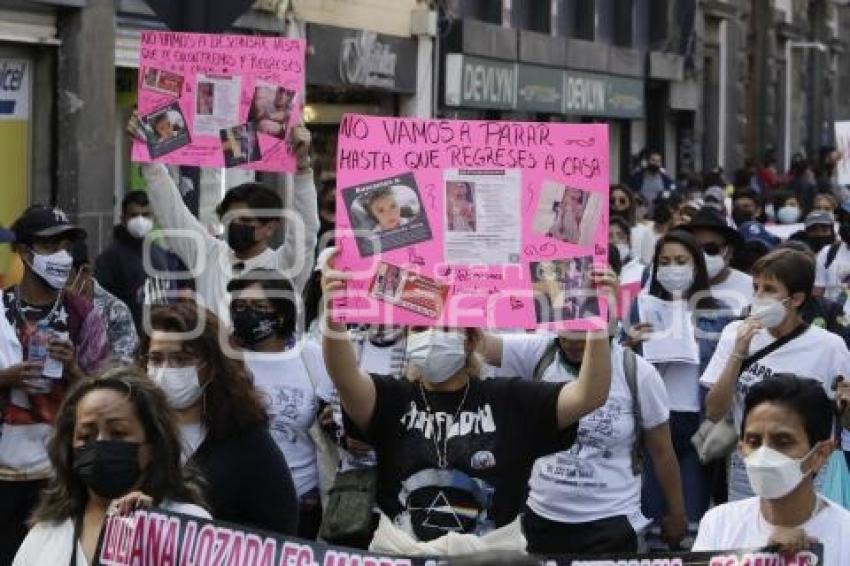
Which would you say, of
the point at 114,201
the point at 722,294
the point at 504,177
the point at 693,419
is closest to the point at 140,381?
the point at 504,177

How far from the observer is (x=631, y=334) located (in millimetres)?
8508

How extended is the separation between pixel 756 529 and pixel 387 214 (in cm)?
155

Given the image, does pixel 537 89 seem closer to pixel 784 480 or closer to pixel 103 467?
pixel 784 480

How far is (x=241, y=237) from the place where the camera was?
320 inches

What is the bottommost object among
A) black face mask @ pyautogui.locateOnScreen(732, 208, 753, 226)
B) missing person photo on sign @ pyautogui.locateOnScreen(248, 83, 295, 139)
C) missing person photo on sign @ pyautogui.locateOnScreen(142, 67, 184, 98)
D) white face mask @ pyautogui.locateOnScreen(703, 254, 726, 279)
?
white face mask @ pyautogui.locateOnScreen(703, 254, 726, 279)

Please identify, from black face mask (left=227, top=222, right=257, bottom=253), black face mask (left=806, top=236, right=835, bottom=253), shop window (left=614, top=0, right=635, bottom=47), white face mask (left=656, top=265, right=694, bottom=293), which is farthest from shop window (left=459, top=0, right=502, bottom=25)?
black face mask (left=227, top=222, right=257, bottom=253)

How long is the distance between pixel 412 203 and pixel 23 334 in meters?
2.10

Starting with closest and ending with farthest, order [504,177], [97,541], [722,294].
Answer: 1. [97,541]
2. [504,177]
3. [722,294]

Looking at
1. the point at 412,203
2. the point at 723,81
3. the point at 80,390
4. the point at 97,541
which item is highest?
the point at 723,81

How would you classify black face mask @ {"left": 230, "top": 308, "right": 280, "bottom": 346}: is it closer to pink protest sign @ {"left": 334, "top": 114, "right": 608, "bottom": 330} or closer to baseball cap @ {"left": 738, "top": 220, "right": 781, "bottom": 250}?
pink protest sign @ {"left": 334, "top": 114, "right": 608, "bottom": 330}

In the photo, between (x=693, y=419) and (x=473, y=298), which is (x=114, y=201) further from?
(x=473, y=298)

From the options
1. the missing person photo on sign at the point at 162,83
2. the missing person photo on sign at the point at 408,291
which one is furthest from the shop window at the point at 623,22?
the missing person photo on sign at the point at 408,291

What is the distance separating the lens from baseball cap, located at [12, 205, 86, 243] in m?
7.48

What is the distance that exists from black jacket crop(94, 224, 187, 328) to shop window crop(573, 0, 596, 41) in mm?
18757
